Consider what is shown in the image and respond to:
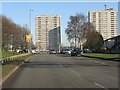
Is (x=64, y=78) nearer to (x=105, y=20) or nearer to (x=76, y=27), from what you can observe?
(x=76, y=27)

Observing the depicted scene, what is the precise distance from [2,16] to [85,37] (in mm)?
45853

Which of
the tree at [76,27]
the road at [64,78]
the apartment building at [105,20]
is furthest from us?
the apartment building at [105,20]

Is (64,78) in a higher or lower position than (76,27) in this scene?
lower

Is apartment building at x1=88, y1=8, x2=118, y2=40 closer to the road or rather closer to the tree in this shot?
the tree

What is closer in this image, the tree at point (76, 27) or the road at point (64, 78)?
the road at point (64, 78)

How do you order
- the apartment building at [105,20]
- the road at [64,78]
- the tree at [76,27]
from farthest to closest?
1. the apartment building at [105,20]
2. the tree at [76,27]
3. the road at [64,78]

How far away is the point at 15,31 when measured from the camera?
289 ft

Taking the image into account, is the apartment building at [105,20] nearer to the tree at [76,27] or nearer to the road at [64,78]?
the tree at [76,27]

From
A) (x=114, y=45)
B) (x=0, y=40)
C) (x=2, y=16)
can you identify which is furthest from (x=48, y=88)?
(x=114, y=45)

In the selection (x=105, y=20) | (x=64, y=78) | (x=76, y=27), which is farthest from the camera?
(x=105, y=20)

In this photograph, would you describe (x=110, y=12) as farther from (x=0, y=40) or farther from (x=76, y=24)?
(x=0, y=40)

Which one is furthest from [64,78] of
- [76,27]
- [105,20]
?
[105,20]

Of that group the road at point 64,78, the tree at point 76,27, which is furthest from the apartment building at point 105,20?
the road at point 64,78

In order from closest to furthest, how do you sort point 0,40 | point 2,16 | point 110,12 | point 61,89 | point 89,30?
point 61,89, point 0,40, point 2,16, point 89,30, point 110,12
